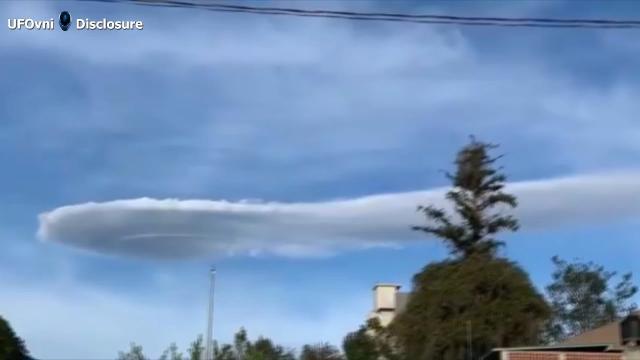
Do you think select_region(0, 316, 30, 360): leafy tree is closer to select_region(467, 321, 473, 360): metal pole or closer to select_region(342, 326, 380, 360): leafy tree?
select_region(342, 326, 380, 360): leafy tree

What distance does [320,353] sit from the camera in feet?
239

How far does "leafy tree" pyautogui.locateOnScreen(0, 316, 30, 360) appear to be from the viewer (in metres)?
62.0

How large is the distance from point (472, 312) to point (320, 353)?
2135cm

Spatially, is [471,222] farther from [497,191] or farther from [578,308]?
[578,308]

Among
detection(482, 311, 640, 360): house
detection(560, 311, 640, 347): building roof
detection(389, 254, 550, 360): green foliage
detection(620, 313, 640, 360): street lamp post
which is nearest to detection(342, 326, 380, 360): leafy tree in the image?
detection(389, 254, 550, 360): green foliage

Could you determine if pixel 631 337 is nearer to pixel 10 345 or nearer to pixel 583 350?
pixel 583 350

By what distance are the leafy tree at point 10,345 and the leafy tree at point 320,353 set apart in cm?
1936

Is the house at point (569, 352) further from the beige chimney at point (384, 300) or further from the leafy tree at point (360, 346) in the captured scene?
the beige chimney at point (384, 300)

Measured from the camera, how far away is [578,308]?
3204 inches

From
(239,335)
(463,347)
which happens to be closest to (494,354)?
(463,347)

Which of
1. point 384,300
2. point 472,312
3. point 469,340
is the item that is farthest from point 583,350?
point 384,300

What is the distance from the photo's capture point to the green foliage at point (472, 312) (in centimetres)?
5344

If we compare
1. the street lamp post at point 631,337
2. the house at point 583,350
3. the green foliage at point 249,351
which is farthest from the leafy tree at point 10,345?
the street lamp post at point 631,337

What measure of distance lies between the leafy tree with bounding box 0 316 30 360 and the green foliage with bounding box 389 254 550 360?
25.5m
